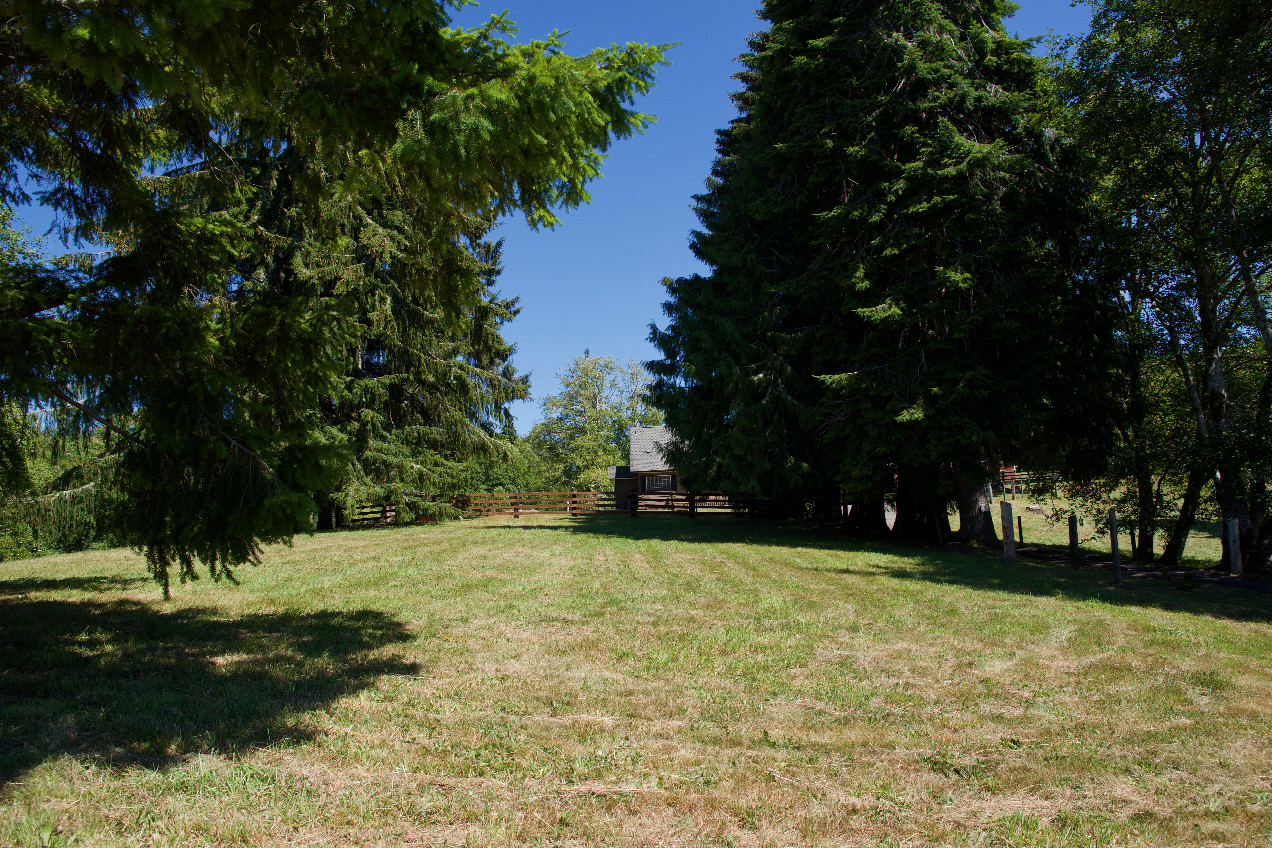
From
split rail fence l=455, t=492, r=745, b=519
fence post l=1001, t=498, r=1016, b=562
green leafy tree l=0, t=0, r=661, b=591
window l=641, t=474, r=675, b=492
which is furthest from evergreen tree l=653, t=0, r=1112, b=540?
window l=641, t=474, r=675, b=492

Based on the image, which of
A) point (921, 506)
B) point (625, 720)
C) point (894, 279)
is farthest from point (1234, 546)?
point (625, 720)

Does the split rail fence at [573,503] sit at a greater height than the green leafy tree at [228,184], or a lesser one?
lesser

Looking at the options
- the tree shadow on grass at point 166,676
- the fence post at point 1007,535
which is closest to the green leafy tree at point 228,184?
the tree shadow on grass at point 166,676

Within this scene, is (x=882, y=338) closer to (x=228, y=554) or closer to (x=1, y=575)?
(x=228, y=554)

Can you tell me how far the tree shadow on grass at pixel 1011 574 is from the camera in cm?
912

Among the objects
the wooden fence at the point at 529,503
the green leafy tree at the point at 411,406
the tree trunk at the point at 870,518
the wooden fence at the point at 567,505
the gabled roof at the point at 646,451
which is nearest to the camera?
the tree trunk at the point at 870,518

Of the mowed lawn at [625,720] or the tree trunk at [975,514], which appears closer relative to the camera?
the mowed lawn at [625,720]

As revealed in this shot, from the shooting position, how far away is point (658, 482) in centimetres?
4838

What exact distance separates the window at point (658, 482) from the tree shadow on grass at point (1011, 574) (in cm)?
2849

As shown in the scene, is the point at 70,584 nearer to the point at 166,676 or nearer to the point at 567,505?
the point at 166,676

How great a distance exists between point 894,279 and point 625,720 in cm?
1509

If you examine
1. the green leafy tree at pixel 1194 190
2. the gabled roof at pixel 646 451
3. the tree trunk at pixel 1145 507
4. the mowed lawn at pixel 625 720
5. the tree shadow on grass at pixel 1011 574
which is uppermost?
the green leafy tree at pixel 1194 190

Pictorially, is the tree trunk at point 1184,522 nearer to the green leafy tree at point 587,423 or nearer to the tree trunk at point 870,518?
the tree trunk at point 870,518

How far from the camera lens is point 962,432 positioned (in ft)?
45.9
